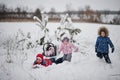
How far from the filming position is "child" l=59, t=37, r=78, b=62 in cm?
198

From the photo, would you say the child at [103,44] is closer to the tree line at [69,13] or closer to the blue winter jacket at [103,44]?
the blue winter jacket at [103,44]

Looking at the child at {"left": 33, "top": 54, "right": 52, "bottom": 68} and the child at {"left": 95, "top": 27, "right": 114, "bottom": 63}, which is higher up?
the child at {"left": 95, "top": 27, "right": 114, "bottom": 63}

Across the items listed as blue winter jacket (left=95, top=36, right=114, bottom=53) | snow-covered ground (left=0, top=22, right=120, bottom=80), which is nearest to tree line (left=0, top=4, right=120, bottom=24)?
snow-covered ground (left=0, top=22, right=120, bottom=80)

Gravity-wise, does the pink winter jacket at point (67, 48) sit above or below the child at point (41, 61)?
above

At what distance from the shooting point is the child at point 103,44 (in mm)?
1989

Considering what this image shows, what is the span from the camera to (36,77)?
193cm

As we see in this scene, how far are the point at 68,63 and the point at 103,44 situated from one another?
1.55 feet

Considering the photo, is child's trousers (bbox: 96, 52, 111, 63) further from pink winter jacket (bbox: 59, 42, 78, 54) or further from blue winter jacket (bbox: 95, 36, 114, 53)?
pink winter jacket (bbox: 59, 42, 78, 54)

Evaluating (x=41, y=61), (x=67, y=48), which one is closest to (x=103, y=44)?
(x=67, y=48)

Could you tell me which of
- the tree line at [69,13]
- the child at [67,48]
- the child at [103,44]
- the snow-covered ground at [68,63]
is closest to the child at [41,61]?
the snow-covered ground at [68,63]

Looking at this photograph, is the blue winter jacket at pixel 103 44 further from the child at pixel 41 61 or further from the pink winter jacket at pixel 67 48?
the child at pixel 41 61

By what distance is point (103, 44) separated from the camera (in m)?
2.00

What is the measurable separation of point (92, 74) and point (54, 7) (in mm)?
913

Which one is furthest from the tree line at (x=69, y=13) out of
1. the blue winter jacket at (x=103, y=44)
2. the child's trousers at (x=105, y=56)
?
the child's trousers at (x=105, y=56)
